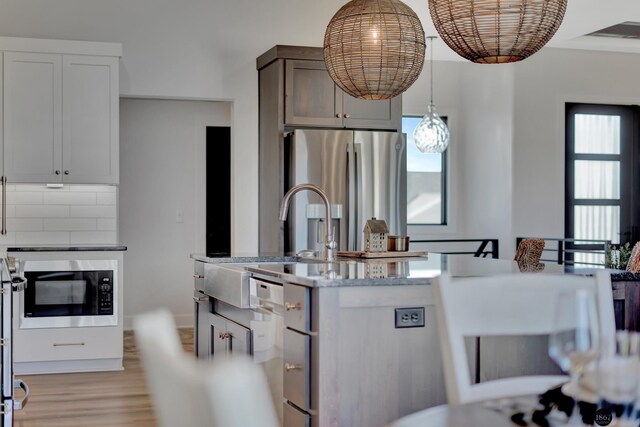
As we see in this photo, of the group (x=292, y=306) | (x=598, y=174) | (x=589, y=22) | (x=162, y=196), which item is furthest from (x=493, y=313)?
(x=598, y=174)

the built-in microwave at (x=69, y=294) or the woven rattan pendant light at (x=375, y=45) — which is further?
the built-in microwave at (x=69, y=294)

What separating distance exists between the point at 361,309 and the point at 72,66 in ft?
12.3

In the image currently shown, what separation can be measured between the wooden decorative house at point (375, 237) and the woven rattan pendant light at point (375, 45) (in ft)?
2.31

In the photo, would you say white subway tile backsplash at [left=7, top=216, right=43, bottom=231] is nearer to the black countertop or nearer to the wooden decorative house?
the black countertop

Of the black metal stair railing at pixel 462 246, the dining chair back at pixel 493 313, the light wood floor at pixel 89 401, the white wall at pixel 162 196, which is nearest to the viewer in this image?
the dining chair back at pixel 493 313

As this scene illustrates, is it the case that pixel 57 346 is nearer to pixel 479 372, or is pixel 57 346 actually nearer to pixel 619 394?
pixel 479 372

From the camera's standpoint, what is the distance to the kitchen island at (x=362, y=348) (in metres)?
2.78

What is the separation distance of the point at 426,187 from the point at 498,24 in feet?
18.1

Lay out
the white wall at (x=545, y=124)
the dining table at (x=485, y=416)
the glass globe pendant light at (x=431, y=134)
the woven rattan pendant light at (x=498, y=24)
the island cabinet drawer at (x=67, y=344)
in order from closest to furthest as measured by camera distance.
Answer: the dining table at (x=485, y=416) → the woven rattan pendant light at (x=498, y=24) → the island cabinet drawer at (x=67, y=344) → the glass globe pendant light at (x=431, y=134) → the white wall at (x=545, y=124)

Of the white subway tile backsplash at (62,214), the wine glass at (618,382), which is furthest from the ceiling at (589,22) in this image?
the wine glass at (618,382)

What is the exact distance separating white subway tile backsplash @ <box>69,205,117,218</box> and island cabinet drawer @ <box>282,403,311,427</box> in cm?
341

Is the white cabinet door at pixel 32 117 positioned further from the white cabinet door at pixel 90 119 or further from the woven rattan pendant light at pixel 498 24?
the woven rattan pendant light at pixel 498 24

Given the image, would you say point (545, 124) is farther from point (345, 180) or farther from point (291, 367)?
point (291, 367)

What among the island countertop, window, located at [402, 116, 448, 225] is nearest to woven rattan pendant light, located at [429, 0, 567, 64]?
the island countertop
